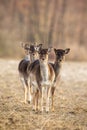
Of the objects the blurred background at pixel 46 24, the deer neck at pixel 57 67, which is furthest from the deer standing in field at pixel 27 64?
the blurred background at pixel 46 24

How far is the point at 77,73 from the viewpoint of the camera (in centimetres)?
2106

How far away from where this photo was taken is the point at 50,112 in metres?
12.1

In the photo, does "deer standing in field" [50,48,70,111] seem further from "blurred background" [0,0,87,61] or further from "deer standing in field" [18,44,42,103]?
"blurred background" [0,0,87,61]

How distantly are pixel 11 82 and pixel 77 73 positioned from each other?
420 centimetres

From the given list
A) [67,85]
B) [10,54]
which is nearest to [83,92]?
[67,85]

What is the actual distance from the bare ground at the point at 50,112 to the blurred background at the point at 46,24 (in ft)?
33.8

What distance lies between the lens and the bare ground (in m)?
10.9

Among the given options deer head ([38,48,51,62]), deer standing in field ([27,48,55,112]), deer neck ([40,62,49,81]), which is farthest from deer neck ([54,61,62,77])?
deer head ([38,48,51,62])

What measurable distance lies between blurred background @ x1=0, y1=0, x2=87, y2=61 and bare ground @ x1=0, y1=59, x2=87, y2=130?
10.3m

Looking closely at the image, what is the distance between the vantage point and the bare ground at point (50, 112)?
10898mm

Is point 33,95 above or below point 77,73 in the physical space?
above

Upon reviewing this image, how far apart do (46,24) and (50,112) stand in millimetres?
18141

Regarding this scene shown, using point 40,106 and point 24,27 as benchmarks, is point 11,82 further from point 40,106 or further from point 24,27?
point 24,27

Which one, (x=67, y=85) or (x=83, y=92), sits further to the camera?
(x=67, y=85)
